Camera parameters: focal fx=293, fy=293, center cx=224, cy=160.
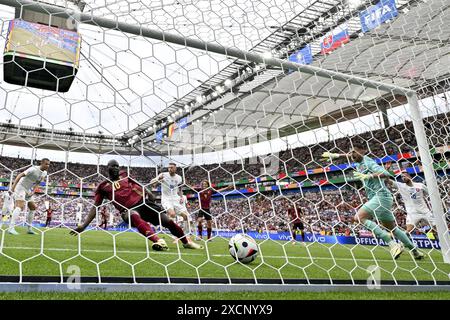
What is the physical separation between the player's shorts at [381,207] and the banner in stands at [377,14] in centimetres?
305

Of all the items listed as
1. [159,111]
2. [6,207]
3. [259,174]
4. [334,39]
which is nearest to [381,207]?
[259,174]

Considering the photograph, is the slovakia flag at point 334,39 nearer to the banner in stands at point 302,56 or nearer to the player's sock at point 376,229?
the banner in stands at point 302,56

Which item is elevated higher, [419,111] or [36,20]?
[36,20]

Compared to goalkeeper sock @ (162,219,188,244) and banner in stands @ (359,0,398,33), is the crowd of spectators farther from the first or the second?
banner in stands @ (359,0,398,33)

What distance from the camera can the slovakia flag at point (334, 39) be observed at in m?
5.41

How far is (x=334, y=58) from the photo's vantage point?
7.40 m

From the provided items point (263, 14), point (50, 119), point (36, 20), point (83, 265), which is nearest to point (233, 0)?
point (263, 14)

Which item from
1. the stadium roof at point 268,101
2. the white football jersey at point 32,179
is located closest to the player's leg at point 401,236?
the stadium roof at point 268,101

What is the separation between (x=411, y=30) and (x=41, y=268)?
779 centimetres

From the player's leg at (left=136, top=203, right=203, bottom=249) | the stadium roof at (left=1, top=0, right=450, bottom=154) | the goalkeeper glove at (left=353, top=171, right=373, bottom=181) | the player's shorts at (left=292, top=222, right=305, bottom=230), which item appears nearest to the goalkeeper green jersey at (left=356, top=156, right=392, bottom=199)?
the goalkeeper glove at (left=353, top=171, right=373, bottom=181)

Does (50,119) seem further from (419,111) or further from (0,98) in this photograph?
(419,111)

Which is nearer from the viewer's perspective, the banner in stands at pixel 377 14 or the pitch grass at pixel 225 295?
the pitch grass at pixel 225 295

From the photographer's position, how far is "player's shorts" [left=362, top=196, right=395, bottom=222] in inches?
148

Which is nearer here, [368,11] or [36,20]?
[36,20]
